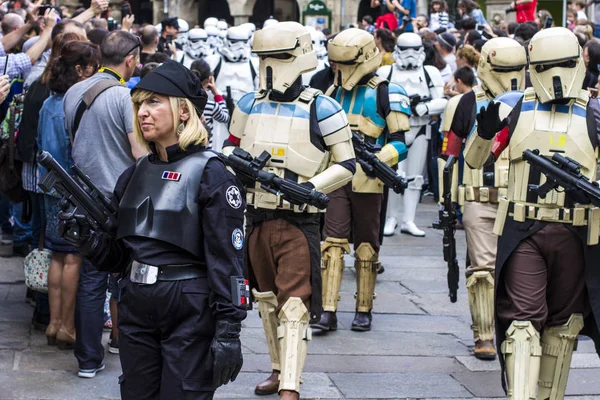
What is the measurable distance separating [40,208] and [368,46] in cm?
241

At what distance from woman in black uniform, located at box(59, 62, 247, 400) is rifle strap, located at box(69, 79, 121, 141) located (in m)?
1.98

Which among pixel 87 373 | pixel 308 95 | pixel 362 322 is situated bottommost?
pixel 362 322

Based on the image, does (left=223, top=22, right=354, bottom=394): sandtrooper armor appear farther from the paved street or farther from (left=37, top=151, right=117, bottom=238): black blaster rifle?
(left=37, top=151, right=117, bottom=238): black blaster rifle

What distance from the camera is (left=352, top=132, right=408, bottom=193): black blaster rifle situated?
704 cm

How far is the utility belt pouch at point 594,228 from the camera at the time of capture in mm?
5215

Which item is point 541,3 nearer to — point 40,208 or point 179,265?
point 40,208

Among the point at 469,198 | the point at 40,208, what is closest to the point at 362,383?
the point at 469,198

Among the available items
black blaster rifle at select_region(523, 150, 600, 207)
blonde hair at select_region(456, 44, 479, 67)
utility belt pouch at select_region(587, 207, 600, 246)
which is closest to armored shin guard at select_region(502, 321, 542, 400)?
utility belt pouch at select_region(587, 207, 600, 246)

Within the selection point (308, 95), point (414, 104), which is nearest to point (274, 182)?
point (308, 95)

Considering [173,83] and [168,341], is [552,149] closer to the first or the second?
[173,83]

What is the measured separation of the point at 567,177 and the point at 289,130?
159 centimetres

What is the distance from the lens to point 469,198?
6.93 metres

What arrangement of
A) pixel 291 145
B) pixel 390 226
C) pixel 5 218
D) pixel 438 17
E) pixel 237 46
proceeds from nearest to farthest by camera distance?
pixel 291 145, pixel 5 218, pixel 390 226, pixel 237 46, pixel 438 17

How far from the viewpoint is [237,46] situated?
12414 millimetres
